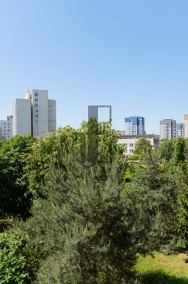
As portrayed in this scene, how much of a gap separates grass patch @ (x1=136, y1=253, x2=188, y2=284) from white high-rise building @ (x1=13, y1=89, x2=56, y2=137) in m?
70.1

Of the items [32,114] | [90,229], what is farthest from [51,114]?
[90,229]

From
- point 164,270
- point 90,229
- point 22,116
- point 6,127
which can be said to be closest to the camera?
point 90,229

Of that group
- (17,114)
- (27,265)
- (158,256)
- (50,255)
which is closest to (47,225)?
(50,255)

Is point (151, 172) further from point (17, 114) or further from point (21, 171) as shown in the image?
point (17, 114)

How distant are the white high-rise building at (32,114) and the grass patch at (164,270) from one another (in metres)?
70.1

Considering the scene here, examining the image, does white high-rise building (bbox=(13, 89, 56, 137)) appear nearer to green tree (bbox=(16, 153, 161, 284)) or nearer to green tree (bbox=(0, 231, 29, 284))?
green tree (bbox=(0, 231, 29, 284))

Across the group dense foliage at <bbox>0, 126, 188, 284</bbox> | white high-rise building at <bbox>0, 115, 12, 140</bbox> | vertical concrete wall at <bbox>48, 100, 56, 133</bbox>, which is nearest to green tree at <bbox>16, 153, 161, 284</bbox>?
dense foliage at <bbox>0, 126, 188, 284</bbox>

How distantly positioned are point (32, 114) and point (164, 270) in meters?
75.3

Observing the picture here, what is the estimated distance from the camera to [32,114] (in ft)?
265

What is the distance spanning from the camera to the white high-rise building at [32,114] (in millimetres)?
78438

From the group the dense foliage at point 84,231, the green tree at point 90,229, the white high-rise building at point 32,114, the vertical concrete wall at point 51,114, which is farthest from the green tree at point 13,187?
the vertical concrete wall at point 51,114

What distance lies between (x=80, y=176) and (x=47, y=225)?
1530 mm

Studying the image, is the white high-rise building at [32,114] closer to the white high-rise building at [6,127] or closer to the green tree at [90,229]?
the white high-rise building at [6,127]

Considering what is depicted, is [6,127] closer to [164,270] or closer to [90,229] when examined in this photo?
[164,270]
